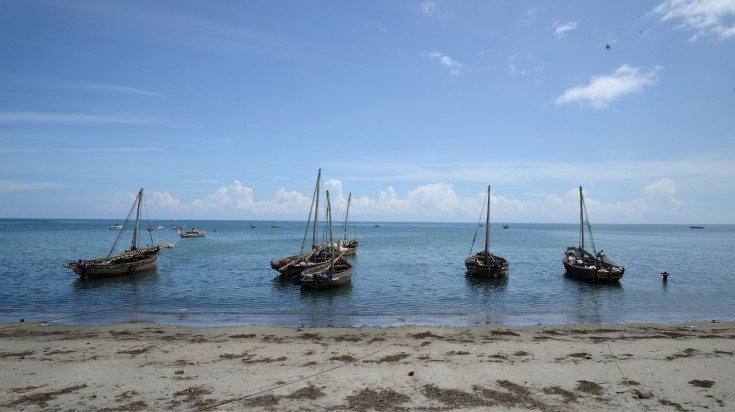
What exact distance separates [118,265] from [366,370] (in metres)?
36.8

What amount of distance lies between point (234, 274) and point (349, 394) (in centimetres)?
3638

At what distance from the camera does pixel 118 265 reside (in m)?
42.2

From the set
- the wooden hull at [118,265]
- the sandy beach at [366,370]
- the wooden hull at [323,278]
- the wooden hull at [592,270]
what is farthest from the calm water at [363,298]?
the sandy beach at [366,370]

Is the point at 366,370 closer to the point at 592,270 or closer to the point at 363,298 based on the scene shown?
the point at 363,298

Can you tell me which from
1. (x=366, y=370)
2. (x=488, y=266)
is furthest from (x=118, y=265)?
(x=366, y=370)

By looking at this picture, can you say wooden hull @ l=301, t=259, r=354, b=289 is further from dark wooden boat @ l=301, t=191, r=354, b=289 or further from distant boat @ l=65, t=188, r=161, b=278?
distant boat @ l=65, t=188, r=161, b=278

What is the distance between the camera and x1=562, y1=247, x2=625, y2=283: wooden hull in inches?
1553

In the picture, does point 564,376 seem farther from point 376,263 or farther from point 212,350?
point 376,263

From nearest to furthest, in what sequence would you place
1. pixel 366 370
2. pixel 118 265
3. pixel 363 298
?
pixel 366 370 → pixel 363 298 → pixel 118 265

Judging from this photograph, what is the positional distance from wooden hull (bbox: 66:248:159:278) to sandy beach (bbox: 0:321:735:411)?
813 inches

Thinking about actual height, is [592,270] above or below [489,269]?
above

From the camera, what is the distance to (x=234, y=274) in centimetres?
4578

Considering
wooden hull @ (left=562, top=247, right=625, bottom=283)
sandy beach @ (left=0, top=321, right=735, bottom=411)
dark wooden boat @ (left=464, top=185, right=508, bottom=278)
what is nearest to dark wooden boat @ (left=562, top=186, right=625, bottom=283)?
wooden hull @ (left=562, top=247, right=625, bottom=283)

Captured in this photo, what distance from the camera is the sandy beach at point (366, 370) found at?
11555 mm
